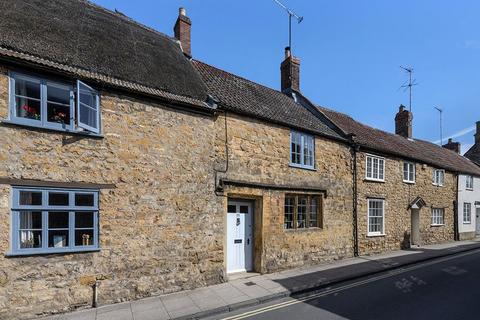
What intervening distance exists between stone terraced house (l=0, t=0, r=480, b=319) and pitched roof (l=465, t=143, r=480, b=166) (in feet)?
86.8

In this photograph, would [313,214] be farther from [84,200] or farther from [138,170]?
[84,200]

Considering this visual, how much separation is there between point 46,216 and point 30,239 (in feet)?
1.91

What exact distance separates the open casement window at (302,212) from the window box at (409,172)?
8.22 meters

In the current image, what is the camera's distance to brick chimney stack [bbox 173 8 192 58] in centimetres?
1377

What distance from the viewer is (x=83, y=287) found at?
7.76 meters

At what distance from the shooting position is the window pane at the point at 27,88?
24.1 ft

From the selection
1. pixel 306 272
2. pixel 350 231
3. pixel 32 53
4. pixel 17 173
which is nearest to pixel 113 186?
pixel 17 173

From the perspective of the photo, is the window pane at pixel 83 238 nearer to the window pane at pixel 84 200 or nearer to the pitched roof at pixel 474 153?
the window pane at pixel 84 200

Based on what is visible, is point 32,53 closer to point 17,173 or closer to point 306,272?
point 17,173

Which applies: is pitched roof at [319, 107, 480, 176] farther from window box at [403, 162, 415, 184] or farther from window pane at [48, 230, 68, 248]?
window pane at [48, 230, 68, 248]

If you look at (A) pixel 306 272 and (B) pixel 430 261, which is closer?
(A) pixel 306 272

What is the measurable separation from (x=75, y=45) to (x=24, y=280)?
20.3 feet

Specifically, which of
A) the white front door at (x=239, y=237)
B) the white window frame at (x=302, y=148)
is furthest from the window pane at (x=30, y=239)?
the white window frame at (x=302, y=148)

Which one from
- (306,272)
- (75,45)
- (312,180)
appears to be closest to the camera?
(75,45)
